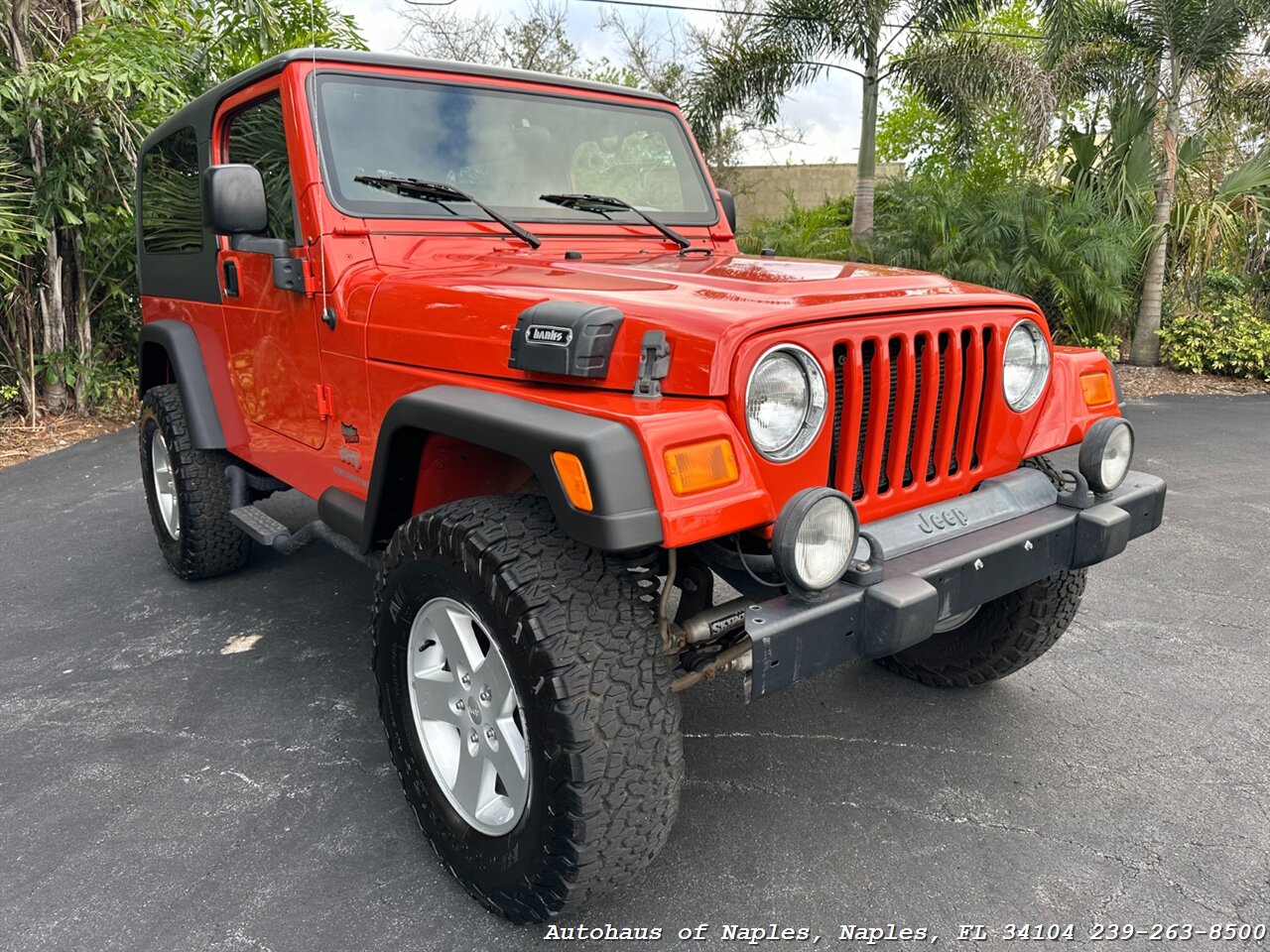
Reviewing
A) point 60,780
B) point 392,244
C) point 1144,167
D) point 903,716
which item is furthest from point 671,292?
point 1144,167

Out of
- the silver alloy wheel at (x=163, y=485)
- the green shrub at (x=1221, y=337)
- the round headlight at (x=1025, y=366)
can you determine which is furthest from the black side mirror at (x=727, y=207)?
the green shrub at (x=1221, y=337)

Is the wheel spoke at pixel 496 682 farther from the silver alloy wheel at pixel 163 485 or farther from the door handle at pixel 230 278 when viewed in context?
the silver alloy wheel at pixel 163 485

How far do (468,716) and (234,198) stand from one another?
1.66 m

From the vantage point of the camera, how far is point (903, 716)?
9.95 ft

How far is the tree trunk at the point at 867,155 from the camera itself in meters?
10.6

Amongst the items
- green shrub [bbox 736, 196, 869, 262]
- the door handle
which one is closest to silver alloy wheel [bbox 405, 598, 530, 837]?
the door handle

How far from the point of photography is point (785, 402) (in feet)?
6.48

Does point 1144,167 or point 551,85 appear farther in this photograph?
A: point 1144,167

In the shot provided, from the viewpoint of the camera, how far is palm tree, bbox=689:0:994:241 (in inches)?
401

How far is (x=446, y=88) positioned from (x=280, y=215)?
688 millimetres

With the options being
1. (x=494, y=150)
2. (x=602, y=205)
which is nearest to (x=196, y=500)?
(x=494, y=150)

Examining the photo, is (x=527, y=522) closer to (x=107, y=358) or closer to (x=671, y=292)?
(x=671, y=292)

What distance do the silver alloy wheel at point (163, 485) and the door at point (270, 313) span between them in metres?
1.01

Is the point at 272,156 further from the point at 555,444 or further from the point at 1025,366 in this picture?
the point at 1025,366
